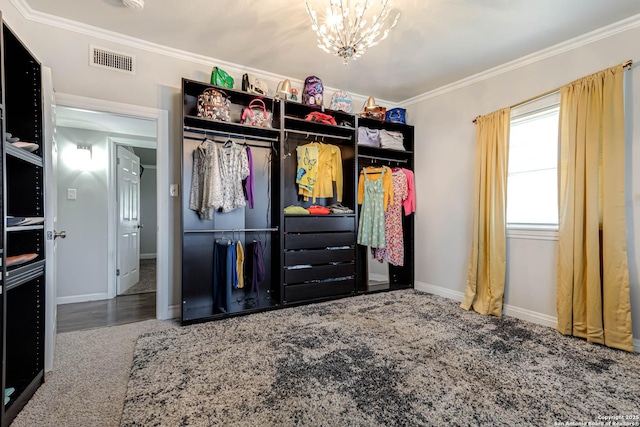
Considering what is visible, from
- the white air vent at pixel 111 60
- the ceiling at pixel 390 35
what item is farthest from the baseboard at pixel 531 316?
the white air vent at pixel 111 60

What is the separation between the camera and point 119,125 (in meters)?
3.56

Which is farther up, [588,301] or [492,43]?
[492,43]

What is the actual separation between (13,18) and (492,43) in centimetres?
372

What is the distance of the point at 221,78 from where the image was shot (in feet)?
9.02

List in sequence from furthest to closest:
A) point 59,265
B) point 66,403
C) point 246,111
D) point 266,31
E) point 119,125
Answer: point 119,125 < point 59,265 < point 246,111 < point 266,31 < point 66,403

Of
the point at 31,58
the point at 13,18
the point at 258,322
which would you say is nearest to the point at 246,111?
the point at 31,58

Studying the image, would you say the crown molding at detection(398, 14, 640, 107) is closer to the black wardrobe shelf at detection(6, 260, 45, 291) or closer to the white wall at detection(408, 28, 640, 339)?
the white wall at detection(408, 28, 640, 339)

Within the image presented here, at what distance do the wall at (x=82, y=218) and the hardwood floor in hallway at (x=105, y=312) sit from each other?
0.21 m

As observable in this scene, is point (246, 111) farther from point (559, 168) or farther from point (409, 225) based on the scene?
point (559, 168)

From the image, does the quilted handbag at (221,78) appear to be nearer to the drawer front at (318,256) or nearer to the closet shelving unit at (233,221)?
the closet shelving unit at (233,221)

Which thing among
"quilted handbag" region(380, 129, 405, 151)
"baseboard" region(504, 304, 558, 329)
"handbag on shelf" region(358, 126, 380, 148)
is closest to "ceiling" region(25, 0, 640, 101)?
"handbag on shelf" region(358, 126, 380, 148)

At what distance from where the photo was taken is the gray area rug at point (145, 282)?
3.83m

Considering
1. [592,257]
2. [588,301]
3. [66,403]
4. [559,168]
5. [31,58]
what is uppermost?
[31,58]

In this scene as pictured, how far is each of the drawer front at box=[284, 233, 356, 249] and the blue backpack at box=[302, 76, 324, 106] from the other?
140 centimetres
